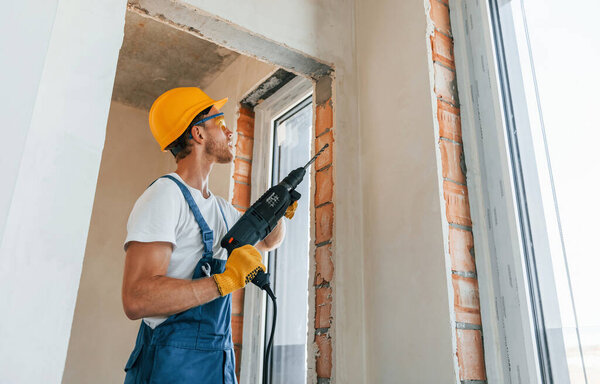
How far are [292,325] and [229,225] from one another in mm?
666

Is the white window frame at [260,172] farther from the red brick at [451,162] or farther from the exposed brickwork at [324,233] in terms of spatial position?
the red brick at [451,162]

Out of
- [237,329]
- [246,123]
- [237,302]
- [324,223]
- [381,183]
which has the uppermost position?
[246,123]

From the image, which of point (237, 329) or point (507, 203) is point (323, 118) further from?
point (237, 329)

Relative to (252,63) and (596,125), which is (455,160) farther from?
(252,63)

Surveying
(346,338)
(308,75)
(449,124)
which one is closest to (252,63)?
(308,75)

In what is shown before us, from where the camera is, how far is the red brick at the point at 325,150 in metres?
1.58

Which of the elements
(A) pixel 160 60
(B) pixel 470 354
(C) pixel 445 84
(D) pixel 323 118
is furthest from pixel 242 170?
(B) pixel 470 354

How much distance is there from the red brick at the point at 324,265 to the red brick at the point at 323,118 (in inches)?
18.3

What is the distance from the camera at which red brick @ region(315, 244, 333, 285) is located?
1.45m

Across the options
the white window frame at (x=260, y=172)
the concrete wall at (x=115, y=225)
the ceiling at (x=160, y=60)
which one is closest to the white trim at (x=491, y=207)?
the white window frame at (x=260, y=172)

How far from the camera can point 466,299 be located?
1.16m

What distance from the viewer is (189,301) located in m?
1.07

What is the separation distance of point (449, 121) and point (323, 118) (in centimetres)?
51

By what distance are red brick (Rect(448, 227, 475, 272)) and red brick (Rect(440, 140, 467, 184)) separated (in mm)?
162
